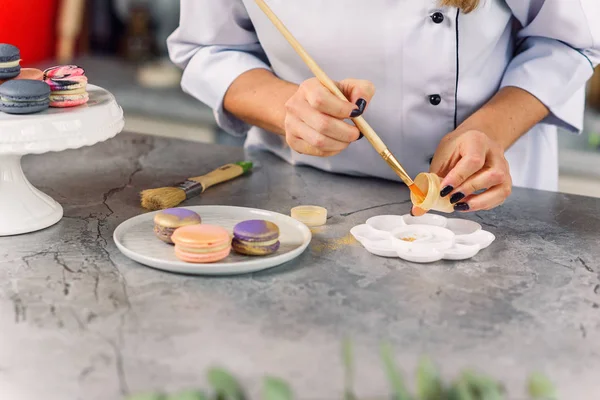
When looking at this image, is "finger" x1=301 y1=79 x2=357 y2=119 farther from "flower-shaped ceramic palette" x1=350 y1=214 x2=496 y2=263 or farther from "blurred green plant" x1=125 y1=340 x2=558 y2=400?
"blurred green plant" x1=125 y1=340 x2=558 y2=400

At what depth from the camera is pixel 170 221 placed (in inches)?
42.5

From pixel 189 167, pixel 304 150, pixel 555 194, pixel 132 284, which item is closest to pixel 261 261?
pixel 132 284

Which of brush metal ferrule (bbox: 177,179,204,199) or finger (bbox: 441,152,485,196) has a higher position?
finger (bbox: 441,152,485,196)

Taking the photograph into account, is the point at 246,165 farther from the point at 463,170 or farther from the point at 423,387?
the point at 423,387

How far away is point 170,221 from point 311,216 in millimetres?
227

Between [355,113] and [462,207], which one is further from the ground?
[355,113]

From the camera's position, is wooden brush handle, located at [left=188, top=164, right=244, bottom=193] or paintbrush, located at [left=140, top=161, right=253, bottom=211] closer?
paintbrush, located at [left=140, top=161, right=253, bottom=211]

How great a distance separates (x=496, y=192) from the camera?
1191mm

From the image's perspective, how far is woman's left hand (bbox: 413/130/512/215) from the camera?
1161 mm

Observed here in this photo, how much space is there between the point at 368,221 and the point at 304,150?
15 centimetres

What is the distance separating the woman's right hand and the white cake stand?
0.27 metres

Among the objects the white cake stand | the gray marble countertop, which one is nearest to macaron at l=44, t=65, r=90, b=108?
the white cake stand

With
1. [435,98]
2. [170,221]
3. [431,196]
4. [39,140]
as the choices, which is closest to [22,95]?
[39,140]

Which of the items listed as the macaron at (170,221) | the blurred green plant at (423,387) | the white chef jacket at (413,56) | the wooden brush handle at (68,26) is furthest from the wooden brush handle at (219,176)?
the wooden brush handle at (68,26)
